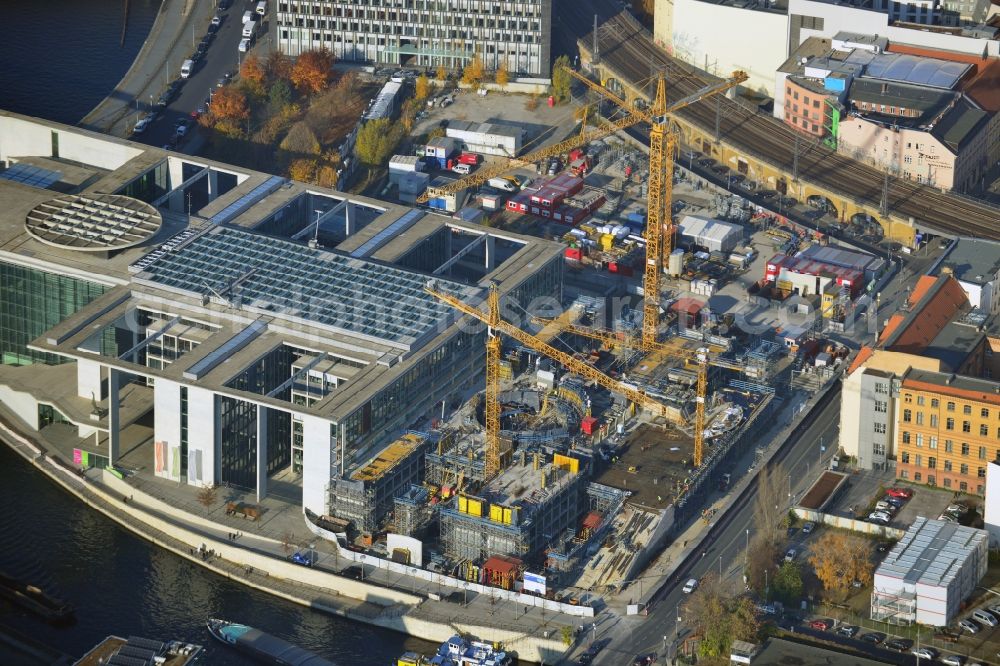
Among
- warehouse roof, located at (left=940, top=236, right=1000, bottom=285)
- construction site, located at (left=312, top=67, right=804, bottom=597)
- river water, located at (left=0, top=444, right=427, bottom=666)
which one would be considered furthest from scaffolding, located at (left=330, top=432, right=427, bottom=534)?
warehouse roof, located at (left=940, top=236, right=1000, bottom=285)

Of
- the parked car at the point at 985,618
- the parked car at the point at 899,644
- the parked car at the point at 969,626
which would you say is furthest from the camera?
the parked car at the point at 985,618

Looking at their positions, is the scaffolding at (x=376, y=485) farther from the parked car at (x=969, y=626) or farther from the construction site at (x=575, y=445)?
the parked car at (x=969, y=626)

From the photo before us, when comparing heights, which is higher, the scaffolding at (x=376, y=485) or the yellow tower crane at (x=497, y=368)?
the yellow tower crane at (x=497, y=368)

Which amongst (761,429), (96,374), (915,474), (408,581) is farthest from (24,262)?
(915,474)

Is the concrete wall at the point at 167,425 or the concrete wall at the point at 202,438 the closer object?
the concrete wall at the point at 202,438

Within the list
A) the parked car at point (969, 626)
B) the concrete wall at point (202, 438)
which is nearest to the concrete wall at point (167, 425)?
the concrete wall at point (202, 438)

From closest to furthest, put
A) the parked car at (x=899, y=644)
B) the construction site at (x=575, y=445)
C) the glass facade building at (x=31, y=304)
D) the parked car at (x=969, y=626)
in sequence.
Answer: the parked car at (x=899, y=644), the parked car at (x=969, y=626), the construction site at (x=575, y=445), the glass facade building at (x=31, y=304)

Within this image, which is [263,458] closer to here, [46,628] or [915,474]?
[46,628]
